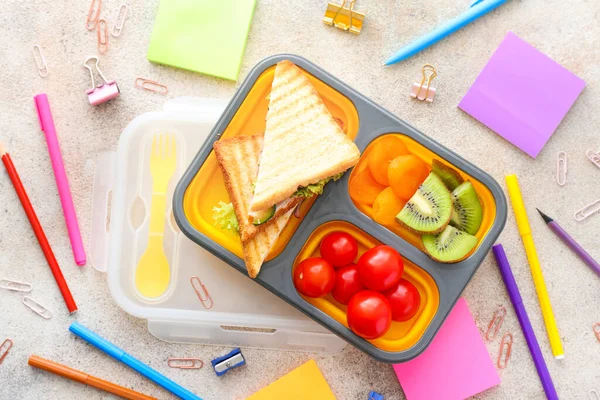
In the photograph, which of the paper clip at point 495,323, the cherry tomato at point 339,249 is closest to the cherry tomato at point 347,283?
the cherry tomato at point 339,249

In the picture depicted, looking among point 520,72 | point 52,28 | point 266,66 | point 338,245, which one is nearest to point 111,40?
point 52,28

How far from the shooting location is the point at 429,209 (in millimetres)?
1580

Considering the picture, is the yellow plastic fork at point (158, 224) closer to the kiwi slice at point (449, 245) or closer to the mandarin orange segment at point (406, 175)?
the mandarin orange segment at point (406, 175)

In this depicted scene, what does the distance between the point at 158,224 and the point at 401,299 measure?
0.75 m

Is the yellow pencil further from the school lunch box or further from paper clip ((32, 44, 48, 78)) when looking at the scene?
paper clip ((32, 44, 48, 78))

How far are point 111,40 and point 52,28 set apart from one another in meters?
0.19

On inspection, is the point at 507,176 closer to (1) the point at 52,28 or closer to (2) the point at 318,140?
(2) the point at 318,140

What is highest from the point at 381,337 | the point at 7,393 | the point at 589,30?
the point at 589,30

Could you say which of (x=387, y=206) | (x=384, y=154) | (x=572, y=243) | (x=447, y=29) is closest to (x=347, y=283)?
(x=387, y=206)

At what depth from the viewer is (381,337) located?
166cm

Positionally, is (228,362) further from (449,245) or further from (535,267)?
(535,267)

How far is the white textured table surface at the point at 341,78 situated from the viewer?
5.95ft

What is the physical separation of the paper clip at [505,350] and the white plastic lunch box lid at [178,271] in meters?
0.50

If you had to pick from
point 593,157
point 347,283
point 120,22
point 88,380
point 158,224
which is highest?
point 593,157
